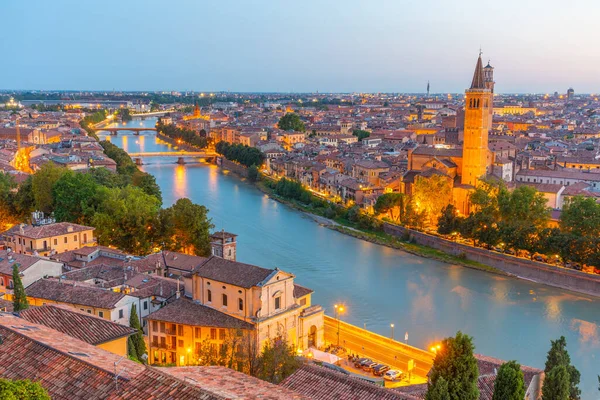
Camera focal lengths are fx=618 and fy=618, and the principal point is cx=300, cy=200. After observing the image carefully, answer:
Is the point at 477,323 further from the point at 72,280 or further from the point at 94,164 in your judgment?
the point at 94,164

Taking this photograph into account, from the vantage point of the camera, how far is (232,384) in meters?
2.90

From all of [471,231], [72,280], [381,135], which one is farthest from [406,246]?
[381,135]

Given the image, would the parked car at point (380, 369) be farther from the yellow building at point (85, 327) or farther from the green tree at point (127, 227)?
the green tree at point (127, 227)

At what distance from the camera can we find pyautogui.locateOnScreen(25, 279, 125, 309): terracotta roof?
618 centimetres

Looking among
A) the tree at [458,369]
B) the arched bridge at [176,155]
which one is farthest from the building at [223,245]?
the arched bridge at [176,155]

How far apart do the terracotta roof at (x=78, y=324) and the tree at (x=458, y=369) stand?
185 centimetres

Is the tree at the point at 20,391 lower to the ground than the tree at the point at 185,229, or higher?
higher

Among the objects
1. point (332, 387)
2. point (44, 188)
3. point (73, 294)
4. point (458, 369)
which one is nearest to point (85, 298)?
point (73, 294)

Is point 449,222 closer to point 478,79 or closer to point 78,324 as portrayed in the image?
point 478,79

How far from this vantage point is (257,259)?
10.6 metres

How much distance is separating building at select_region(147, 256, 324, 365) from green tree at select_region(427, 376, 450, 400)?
9.98 feet

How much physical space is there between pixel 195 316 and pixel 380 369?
76.1 inches

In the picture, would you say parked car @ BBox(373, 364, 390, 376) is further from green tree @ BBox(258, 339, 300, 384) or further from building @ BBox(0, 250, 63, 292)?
building @ BBox(0, 250, 63, 292)

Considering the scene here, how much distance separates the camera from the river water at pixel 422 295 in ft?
24.8
